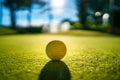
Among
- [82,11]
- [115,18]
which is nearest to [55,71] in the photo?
[115,18]

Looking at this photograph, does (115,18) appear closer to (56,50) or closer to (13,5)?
(13,5)

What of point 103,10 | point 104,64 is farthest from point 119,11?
point 104,64

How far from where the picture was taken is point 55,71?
7.62 meters

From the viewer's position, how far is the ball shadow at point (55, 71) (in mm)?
6891

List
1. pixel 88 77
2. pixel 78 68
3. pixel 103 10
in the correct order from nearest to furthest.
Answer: pixel 88 77 → pixel 78 68 → pixel 103 10

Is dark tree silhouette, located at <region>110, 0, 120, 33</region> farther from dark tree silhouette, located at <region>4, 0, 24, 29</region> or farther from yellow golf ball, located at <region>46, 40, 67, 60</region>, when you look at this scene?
yellow golf ball, located at <region>46, 40, 67, 60</region>

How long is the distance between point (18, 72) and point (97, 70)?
1.88 metres

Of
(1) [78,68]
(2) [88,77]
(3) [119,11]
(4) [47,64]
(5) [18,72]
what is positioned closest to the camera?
(2) [88,77]

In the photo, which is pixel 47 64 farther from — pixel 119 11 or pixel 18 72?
pixel 119 11

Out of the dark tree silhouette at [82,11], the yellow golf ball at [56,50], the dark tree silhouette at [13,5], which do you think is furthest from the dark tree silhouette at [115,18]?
the yellow golf ball at [56,50]

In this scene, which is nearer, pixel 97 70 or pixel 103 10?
pixel 97 70

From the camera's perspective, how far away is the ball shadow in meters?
6.89

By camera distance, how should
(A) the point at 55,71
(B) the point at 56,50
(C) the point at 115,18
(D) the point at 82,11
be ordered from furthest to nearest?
1. (D) the point at 82,11
2. (C) the point at 115,18
3. (B) the point at 56,50
4. (A) the point at 55,71

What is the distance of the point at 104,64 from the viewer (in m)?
8.87
